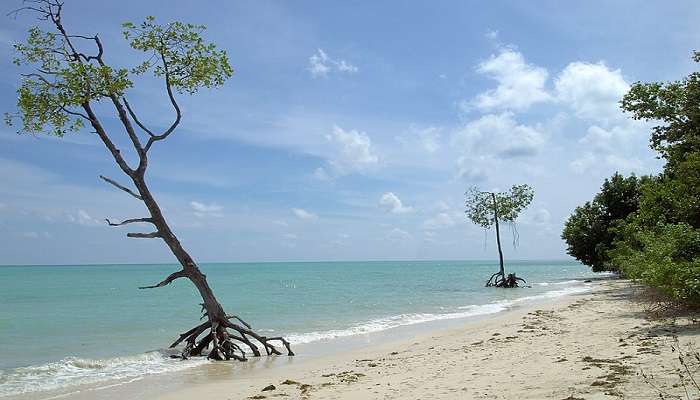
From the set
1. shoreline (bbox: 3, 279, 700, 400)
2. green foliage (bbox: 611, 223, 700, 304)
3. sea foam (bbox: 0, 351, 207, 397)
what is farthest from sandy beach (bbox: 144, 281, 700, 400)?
sea foam (bbox: 0, 351, 207, 397)

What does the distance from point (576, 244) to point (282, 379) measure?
40.1 metres

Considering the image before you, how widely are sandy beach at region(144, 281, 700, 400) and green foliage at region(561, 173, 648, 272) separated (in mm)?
30251

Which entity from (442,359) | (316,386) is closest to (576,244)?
(442,359)

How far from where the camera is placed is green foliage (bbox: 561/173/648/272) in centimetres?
4199

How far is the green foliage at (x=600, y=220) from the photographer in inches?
1653

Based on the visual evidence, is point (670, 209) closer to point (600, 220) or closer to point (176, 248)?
point (176, 248)

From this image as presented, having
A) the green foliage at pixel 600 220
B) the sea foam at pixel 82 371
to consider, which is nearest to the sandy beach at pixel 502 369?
the sea foam at pixel 82 371

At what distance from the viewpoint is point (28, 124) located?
13055 mm

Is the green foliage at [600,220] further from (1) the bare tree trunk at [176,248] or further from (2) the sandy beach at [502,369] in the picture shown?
(1) the bare tree trunk at [176,248]

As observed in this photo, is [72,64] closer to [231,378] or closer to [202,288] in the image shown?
[202,288]

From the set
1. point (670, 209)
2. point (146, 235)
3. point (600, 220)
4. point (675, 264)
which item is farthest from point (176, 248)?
point (600, 220)

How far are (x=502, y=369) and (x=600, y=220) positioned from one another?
39120mm

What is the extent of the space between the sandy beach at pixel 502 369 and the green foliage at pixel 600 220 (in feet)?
99.2

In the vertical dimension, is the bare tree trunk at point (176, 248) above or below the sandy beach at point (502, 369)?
above
